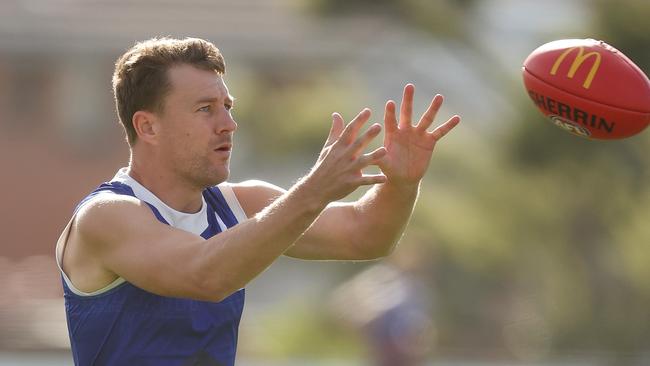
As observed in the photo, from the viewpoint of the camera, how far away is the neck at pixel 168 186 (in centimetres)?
500

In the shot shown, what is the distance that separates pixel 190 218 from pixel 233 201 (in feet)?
1.07

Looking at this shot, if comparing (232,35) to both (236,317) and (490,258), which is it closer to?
(490,258)

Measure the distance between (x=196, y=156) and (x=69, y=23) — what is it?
20723mm

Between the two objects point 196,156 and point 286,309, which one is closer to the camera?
point 196,156

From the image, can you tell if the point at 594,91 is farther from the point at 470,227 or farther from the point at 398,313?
the point at 470,227

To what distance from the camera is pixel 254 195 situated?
5.34 metres

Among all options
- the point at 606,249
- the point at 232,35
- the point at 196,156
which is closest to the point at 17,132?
the point at 232,35

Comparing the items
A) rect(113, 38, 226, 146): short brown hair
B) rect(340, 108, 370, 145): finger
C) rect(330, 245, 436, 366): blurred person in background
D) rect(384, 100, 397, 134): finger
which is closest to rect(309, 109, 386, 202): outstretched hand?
rect(340, 108, 370, 145): finger

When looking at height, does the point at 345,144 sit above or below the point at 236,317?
above

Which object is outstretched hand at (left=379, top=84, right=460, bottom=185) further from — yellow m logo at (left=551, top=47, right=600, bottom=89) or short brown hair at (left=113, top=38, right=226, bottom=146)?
yellow m logo at (left=551, top=47, right=600, bottom=89)

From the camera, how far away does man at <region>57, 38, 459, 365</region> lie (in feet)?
14.3

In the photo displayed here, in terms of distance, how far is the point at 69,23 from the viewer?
2508cm

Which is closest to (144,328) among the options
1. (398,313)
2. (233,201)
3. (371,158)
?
(233,201)

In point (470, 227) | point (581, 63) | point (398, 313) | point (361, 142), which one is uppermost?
point (361, 142)
